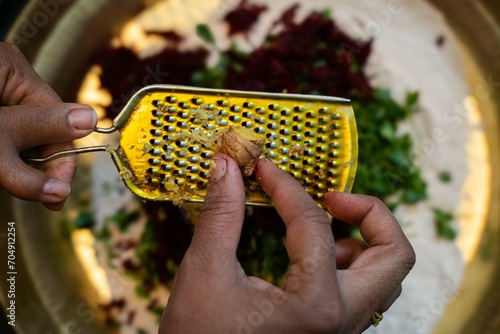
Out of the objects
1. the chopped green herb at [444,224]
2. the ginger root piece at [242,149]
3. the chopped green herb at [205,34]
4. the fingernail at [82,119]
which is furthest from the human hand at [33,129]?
the chopped green herb at [444,224]

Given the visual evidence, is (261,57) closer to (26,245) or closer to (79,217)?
(79,217)

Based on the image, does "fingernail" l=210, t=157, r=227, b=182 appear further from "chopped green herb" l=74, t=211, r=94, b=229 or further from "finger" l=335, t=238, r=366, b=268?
"chopped green herb" l=74, t=211, r=94, b=229

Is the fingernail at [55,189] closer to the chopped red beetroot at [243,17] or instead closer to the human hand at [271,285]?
the human hand at [271,285]

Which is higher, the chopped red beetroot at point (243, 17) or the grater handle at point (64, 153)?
the chopped red beetroot at point (243, 17)

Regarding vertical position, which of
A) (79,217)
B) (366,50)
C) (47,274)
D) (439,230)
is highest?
(366,50)

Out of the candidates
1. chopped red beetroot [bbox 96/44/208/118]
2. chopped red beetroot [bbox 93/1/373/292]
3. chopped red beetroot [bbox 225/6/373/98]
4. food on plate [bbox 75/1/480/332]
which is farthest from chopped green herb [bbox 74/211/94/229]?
chopped red beetroot [bbox 225/6/373/98]

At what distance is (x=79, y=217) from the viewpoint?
157cm

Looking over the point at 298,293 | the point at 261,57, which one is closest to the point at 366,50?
the point at 261,57

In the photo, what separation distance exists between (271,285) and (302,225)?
0.14 m

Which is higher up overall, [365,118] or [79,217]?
[365,118]

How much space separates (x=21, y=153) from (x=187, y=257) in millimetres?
574

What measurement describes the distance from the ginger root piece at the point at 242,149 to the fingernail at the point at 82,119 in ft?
1.11

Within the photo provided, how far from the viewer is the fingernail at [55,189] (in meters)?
1.08

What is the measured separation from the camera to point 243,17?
1619 millimetres
